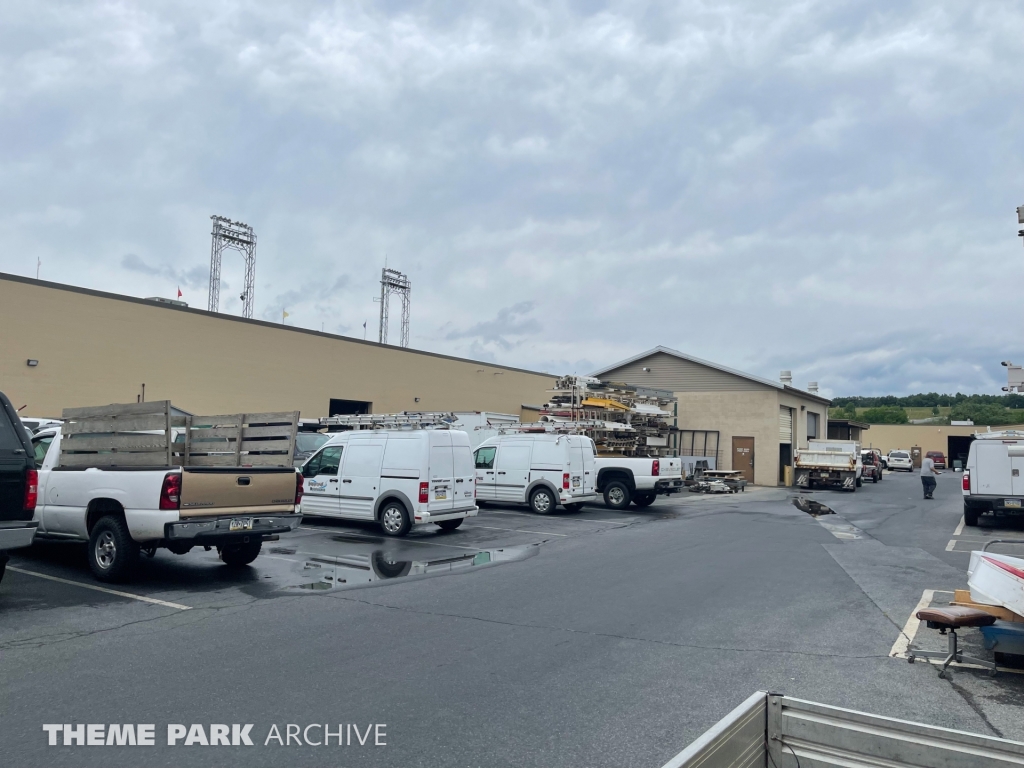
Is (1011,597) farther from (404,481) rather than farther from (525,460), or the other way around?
(525,460)

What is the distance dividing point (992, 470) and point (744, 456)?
757 inches

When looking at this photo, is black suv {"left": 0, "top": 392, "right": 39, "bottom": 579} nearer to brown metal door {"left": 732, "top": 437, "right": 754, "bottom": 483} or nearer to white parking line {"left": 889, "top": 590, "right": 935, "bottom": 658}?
white parking line {"left": 889, "top": 590, "right": 935, "bottom": 658}

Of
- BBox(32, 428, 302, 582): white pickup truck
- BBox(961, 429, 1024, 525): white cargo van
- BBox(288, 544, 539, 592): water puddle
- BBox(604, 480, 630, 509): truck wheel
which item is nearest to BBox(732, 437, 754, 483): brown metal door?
BBox(604, 480, 630, 509): truck wheel

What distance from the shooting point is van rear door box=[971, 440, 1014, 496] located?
57.5 feet

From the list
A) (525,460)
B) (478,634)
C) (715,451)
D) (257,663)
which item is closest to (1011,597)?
(478,634)

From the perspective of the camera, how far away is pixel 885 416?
3878 inches

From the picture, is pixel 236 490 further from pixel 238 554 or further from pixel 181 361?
pixel 181 361

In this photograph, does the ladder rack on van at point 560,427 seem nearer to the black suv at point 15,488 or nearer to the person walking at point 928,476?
the person walking at point 928,476

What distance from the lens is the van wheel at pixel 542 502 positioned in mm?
19234

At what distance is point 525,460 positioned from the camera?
1977 cm

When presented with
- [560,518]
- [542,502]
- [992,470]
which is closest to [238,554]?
[560,518]

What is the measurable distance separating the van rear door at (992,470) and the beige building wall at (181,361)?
21.3 m

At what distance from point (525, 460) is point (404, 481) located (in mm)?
6083

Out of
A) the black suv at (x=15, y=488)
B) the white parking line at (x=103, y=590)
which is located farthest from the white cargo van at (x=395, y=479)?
the black suv at (x=15, y=488)
